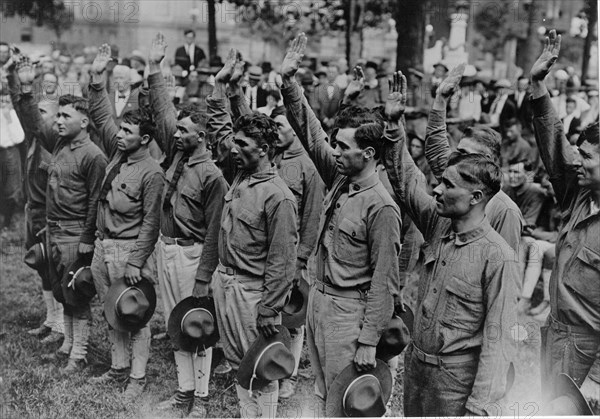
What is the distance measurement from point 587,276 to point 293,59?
2.43 meters

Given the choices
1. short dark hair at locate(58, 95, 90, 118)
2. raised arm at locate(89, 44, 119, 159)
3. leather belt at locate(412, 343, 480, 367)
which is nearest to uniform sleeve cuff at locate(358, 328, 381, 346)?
leather belt at locate(412, 343, 480, 367)

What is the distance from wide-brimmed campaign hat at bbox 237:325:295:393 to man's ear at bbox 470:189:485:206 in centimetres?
168

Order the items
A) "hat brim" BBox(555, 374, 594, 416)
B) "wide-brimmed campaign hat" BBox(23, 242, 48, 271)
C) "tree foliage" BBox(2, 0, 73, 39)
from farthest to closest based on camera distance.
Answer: "tree foliage" BBox(2, 0, 73, 39) < "wide-brimmed campaign hat" BBox(23, 242, 48, 271) < "hat brim" BBox(555, 374, 594, 416)

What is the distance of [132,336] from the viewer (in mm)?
5824

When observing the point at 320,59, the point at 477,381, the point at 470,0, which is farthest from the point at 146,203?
the point at 320,59

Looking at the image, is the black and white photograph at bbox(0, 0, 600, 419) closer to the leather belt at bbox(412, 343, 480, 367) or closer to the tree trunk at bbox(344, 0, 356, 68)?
the leather belt at bbox(412, 343, 480, 367)

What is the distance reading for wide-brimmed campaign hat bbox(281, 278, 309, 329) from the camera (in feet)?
18.6

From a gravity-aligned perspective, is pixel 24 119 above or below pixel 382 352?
above

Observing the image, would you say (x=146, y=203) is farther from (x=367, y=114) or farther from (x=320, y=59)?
(x=320, y=59)

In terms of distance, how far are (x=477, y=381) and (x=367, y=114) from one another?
5.79 ft

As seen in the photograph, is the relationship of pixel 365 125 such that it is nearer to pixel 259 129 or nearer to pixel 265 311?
pixel 259 129

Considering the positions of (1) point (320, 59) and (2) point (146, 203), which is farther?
(1) point (320, 59)

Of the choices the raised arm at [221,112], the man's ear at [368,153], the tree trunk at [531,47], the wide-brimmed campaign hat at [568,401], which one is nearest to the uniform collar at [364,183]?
the man's ear at [368,153]

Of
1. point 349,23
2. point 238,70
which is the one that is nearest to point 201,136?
point 238,70
